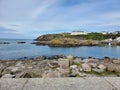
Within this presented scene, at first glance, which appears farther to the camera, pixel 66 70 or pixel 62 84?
pixel 66 70

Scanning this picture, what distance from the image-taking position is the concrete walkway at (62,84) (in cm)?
235

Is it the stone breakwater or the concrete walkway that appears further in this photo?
the stone breakwater

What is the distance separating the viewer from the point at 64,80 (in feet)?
8.59

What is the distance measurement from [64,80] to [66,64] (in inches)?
397

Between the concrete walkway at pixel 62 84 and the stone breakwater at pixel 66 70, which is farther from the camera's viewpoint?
the stone breakwater at pixel 66 70

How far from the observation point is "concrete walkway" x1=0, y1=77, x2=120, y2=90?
2.35m

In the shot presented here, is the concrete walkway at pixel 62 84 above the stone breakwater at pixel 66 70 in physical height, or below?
above

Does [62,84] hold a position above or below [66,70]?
above

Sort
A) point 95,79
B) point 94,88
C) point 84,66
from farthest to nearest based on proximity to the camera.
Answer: point 84,66 < point 95,79 < point 94,88

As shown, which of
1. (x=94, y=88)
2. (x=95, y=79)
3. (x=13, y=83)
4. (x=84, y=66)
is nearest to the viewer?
(x=94, y=88)

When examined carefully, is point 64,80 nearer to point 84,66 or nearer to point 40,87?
point 40,87

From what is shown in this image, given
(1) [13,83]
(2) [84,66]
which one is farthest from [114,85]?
(2) [84,66]

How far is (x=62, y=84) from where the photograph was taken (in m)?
2.46

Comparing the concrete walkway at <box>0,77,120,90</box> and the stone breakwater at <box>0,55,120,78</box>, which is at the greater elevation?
the concrete walkway at <box>0,77,120,90</box>
